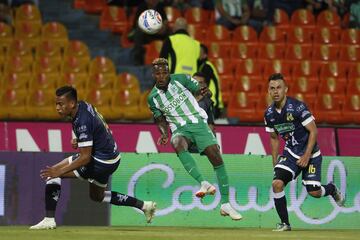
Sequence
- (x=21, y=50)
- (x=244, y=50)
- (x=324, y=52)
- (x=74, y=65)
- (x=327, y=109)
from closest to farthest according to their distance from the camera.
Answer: (x=327, y=109) < (x=74, y=65) < (x=21, y=50) < (x=244, y=50) < (x=324, y=52)

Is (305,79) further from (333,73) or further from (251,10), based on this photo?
(251,10)

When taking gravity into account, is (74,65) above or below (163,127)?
above

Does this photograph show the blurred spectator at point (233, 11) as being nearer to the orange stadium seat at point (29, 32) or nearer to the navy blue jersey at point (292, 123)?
the orange stadium seat at point (29, 32)

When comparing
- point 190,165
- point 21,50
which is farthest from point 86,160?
point 21,50

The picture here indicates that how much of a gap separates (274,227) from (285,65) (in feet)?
22.0

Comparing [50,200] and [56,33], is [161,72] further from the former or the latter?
[56,33]

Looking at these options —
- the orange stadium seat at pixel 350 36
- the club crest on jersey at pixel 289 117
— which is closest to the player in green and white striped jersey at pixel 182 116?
the club crest on jersey at pixel 289 117

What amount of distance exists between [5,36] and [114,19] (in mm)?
2103

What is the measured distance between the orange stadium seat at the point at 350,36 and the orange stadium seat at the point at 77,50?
495 cm

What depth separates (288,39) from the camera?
1992cm

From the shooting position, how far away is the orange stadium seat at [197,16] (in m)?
20.0

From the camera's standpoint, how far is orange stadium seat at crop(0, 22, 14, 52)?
18891 mm

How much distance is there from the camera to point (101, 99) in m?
17.7

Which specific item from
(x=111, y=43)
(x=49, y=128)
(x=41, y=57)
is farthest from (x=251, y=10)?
(x=49, y=128)
